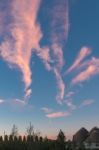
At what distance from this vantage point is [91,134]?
346 feet

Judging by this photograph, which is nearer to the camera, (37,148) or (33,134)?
(37,148)

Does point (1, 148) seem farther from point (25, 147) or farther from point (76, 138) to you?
point (76, 138)

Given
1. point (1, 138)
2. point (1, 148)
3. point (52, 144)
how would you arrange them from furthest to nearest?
1. point (1, 138)
2. point (52, 144)
3. point (1, 148)

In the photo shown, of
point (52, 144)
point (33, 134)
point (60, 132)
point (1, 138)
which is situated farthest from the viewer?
point (60, 132)

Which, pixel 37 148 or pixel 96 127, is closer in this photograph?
pixel 37 148

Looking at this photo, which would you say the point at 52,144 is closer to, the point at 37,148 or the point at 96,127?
the point at 37,148

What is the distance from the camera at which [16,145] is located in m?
74.4

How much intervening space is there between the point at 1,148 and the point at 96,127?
47631 millimetres

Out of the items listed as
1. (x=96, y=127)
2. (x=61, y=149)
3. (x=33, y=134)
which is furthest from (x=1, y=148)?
(x=96, y=127)

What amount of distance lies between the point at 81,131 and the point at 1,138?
34.6 metres

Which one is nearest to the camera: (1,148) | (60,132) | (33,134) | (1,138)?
(1,148)

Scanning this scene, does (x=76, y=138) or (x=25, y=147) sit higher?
(x=76, y=138)

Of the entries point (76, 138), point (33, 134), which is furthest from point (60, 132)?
point (33, 134)

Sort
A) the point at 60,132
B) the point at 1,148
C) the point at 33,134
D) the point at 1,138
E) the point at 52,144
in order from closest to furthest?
the point at 1,148 → the point at 52,144 → the point at 1,138 → the point at 33,134 → the point at 60,132
